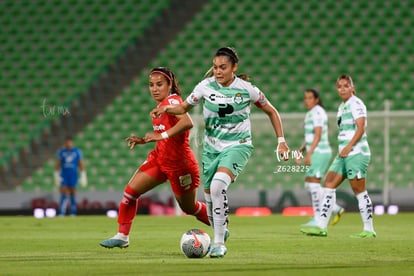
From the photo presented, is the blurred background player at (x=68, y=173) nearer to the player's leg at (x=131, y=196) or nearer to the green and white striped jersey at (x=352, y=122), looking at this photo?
the green and white striped jersey at (x=352, y=122)

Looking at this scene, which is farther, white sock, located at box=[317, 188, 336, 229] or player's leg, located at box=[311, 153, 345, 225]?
player's leg, located at box=[311, 153, 345, 225]

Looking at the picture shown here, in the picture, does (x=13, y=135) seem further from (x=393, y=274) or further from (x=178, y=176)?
(x=393, y=274)

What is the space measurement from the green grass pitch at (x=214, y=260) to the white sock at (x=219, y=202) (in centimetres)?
30

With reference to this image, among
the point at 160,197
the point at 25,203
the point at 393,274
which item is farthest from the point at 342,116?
the point at 25,203

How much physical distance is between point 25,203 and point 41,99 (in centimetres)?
373

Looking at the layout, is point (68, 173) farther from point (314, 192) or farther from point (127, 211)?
point (127, 211)

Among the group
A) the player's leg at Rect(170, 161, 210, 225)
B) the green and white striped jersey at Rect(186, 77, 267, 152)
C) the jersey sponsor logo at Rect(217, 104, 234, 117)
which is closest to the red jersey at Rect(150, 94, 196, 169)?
the player's leg at Rect(170, 161, 210, 225)

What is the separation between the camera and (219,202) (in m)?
9.55

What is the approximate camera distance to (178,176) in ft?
35.3

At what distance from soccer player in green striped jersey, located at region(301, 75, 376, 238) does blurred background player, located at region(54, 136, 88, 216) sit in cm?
1085

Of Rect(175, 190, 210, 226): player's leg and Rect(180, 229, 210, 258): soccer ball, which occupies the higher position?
Rect(175, 190, 210, 226): player's leg

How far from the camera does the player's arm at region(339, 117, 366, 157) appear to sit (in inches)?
519

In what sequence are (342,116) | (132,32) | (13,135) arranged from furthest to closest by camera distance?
(132,32)
(13,135)
(342,116)

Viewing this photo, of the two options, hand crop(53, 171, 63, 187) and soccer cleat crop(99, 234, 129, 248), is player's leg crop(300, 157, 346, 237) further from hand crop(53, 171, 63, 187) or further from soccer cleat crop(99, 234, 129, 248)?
hand crop(53, 171, 63, 187)
